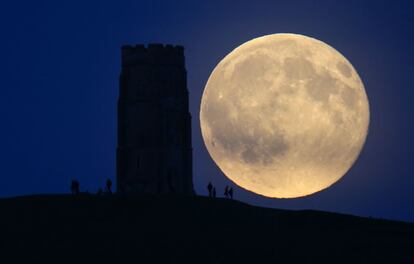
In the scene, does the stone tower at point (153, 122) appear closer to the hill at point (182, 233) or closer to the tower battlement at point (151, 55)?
the tower battlement at point (151, 55)

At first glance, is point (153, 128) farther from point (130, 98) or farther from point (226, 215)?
point (226, 215)

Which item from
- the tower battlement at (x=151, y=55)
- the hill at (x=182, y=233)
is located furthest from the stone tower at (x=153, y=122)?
the hill at (x=182, y=233)

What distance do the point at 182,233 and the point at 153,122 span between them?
33.2m

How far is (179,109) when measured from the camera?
9769cm

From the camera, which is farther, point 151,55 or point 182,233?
point 151,55

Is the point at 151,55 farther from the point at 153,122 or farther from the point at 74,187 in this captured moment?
the point at 74,187

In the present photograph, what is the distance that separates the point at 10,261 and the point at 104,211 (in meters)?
11.4

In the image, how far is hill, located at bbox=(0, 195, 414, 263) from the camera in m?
60.7

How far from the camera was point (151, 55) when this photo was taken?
98.5 metres

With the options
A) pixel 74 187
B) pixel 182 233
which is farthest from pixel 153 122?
pixel 182 233

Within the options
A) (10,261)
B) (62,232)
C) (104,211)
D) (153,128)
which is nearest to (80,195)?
(104,211)

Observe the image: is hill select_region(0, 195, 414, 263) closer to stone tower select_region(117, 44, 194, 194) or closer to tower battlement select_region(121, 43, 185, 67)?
stone tower select_region(117, 44, 194, 194)

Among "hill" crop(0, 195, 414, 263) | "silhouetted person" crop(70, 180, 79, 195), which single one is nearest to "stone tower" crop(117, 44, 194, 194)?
"silhouetted person" crop(70, 180, 79, 195)

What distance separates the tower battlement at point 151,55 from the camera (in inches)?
3878
